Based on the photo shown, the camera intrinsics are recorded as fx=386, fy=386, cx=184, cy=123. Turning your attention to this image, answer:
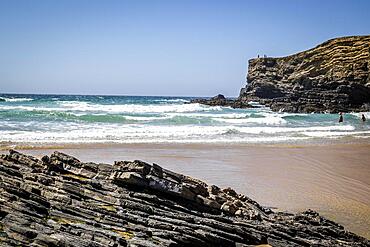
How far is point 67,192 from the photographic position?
6.63m

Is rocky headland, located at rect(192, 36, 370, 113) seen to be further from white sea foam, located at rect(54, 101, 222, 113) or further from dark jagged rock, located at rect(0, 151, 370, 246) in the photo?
dark jagged rock, located at rect(0, 151, 370, 246)

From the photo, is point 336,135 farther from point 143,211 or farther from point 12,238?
point 12,238

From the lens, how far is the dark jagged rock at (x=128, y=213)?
17.8ft

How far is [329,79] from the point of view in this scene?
212 feet

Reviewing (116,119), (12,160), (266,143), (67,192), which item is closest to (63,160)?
(12,160)

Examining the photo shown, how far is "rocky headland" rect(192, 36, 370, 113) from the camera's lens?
61469mm

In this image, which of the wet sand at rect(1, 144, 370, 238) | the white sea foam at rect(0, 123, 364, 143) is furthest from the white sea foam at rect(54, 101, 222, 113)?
the wet sand at rect(1, 144, 370, 238)

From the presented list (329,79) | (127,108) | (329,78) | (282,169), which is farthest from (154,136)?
(329,78)

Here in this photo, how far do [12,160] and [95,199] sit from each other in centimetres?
246

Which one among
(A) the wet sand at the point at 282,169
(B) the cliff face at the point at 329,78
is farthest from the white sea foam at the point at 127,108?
(A) the wet sand at the point at 282,169

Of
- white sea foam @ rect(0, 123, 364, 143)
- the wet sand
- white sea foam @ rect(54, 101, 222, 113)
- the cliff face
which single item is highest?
the cliff face

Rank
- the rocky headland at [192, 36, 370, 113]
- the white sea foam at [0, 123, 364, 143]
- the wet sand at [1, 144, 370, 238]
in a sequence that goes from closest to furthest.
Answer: the wet sand at [1, 144, 370, 238] → the white sea foam at [0, 123, 364, 143] → the rocky headland at [192, 36, 370, 113]

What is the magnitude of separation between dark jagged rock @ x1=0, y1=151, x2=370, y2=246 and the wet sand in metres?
1.78

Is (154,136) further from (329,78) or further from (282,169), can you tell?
(329,78)
